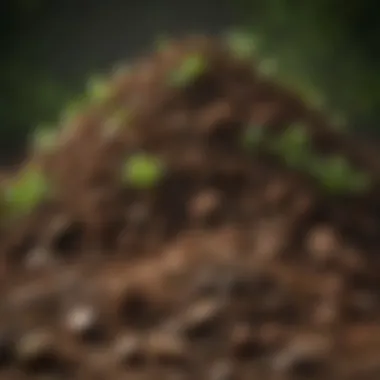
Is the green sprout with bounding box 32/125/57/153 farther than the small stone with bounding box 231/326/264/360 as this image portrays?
Yes

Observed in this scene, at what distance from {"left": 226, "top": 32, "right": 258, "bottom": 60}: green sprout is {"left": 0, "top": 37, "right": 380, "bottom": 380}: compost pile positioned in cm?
3

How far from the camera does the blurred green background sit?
3.06m

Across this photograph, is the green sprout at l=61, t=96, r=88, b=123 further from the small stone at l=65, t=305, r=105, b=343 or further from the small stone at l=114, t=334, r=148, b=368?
the small stone at l=114, t=334, r=148, b=368

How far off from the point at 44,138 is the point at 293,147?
39.2 inches

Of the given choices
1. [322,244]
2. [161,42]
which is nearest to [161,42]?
[161,42]

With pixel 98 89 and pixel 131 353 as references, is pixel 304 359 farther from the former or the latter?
pixel 98 89

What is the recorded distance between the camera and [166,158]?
271 cm

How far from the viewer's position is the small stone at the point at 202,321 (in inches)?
77.7

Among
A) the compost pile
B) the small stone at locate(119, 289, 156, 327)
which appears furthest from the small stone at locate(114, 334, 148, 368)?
the small stone at locate(119, 289, 156, 327)

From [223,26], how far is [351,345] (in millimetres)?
1712

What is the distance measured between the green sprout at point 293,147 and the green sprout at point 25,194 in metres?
0.83

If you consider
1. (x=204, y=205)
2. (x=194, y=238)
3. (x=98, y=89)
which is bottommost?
(x=194, y=238)

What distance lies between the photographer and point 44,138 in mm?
3100

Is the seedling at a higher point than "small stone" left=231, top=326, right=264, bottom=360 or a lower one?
higher
